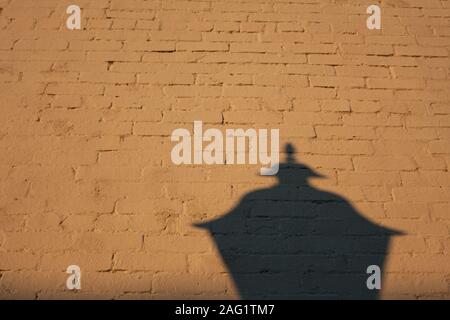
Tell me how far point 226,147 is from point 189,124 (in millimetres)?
283

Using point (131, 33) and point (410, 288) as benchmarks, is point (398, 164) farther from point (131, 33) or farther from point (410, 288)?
point (131, 33)

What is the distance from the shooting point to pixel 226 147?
2301mm

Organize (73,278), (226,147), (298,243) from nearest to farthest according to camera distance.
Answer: (73,278) → (298,243) → (226,147)

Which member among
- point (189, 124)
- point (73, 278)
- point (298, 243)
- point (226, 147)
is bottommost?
point (73, 278)

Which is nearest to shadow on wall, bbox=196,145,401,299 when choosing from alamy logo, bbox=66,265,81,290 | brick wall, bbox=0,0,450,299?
brick wall, bbox=0,0,450,299

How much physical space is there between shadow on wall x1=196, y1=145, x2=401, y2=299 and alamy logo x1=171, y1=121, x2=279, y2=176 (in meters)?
0.17

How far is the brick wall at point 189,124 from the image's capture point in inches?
78.5

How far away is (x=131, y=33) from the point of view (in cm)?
264

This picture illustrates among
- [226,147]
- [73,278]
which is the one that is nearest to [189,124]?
[226,147]

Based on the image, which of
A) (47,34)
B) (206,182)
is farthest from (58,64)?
(206,182)

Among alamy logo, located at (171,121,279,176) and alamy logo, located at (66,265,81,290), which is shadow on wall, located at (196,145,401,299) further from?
alamy logo, located at (66,265,81,290)

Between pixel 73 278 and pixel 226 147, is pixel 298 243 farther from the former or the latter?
pixel 73 278

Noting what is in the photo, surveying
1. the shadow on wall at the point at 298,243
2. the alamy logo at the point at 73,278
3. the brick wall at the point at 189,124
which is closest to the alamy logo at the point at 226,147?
the brick wall at the point at 189,124

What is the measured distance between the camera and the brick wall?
2.00 meters
